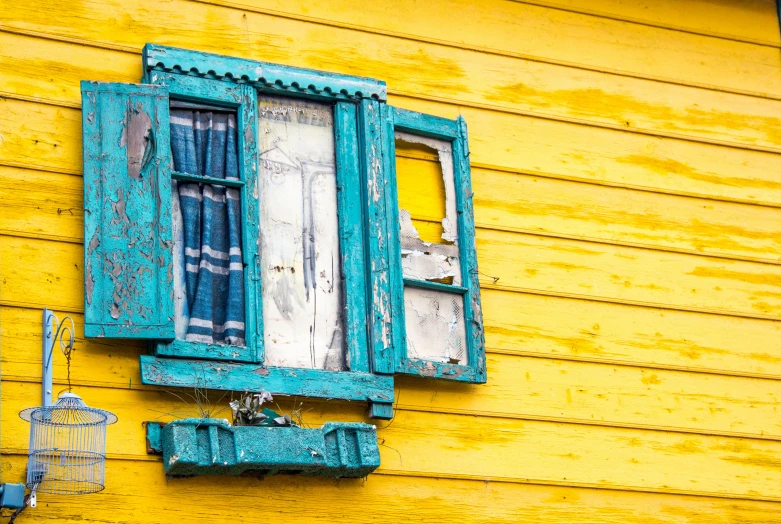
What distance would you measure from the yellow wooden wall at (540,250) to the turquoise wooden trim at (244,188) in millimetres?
184

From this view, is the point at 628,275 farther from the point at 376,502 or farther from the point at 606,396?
the point at 376,502

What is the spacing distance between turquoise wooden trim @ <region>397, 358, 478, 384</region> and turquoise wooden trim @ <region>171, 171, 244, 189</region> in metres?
0.88

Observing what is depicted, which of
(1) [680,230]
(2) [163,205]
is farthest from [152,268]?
(1) [680,230]

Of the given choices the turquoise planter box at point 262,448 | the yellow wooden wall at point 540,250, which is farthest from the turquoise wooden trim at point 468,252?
the turquoise planter box at point 262,448

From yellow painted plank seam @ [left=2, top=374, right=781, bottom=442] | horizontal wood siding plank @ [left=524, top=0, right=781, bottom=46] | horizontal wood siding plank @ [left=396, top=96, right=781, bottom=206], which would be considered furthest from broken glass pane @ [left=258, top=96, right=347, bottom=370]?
horizontal wood siding plank @ [left=524, top=0, right=781, bottom=46]

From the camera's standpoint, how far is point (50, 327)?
4164 millimetres

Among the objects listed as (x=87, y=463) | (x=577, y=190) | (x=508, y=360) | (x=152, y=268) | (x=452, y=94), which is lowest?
(x=87, y=463)

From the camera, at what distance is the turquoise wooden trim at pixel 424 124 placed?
5000 mm

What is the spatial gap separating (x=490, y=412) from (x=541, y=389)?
0.25 m

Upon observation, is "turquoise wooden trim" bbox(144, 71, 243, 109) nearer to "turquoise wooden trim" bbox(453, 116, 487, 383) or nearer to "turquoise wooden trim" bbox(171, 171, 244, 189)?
"turquoise wooden trim" bbox(171, 171, 244, 189)

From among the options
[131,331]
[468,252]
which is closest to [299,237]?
[468,252]

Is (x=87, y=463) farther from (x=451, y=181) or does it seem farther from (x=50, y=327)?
(x=451, y=181)

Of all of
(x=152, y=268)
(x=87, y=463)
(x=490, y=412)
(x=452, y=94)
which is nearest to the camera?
(x=87, y=463)

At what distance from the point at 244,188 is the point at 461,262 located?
0.91m
